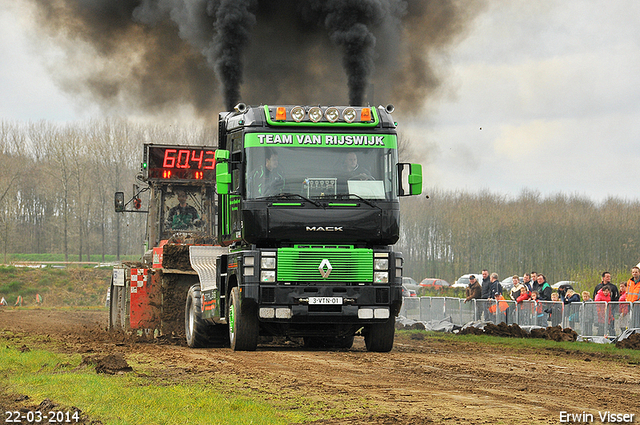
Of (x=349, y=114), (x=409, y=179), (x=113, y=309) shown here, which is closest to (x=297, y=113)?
(x=349, y=114)

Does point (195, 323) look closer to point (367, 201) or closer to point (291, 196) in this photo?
point (291, 196)

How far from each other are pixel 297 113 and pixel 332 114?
0.57 metres

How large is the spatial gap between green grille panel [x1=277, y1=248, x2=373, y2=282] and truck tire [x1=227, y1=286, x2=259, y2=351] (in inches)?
36.6

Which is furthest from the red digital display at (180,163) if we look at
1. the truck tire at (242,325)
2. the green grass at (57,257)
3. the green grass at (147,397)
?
the green grass at (57,257)

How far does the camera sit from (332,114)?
1340cm

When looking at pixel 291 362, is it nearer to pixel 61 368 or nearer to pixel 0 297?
pixel 61 368

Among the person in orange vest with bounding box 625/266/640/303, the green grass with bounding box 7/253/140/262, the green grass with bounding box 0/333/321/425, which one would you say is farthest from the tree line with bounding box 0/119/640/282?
the green grass with bounding box 0/333/321/425

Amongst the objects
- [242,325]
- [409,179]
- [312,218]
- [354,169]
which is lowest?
[242,325]

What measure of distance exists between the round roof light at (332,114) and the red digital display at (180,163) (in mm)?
7259

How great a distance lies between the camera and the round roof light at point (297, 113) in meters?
13.3

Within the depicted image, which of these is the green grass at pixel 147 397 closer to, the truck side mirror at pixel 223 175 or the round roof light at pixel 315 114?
the truck side mirror at pixel 223 175

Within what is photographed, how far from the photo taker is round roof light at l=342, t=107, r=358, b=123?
13.4 metres

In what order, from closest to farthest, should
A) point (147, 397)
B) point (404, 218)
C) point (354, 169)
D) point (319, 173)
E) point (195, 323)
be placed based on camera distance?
point (147, 397) → point (319, 173) → point (354, 169) → point (195, 323) → point (404, 218)

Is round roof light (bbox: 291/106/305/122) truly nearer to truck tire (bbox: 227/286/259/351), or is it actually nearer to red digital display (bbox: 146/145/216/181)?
truck tire (bbox: 227/286/259/351)
